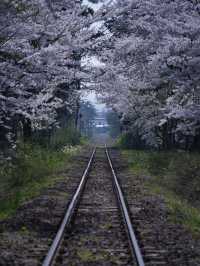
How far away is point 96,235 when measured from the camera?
1055 cm

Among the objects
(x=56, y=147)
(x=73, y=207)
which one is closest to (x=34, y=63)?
(x=73, y=207)

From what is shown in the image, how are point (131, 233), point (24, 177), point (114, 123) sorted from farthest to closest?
point (114, 123) < point (24, 177) < point (131, 233)

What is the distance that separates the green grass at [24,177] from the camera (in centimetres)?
1447

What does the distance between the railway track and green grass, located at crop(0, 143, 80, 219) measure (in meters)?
1.56

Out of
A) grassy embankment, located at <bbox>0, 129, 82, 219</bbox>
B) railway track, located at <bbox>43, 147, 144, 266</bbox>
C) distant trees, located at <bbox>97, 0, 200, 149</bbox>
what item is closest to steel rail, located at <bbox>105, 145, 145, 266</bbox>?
railway track, located at <bbox>43, 147, 144, 266</bbox>

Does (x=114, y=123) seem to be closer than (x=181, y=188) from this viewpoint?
No

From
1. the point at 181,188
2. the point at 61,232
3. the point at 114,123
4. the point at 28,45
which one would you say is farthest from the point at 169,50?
the point at 114,123

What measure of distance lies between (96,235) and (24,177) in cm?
859

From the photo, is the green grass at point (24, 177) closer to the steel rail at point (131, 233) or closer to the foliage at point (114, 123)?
the steel rail at point (131, 233)

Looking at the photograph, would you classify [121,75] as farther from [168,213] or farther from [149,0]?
[168,213]

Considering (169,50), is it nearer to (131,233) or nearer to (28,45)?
(28,45)

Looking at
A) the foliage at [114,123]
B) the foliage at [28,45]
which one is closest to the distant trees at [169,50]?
the foliage at [28,45]

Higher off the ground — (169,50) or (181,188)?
(169,50)

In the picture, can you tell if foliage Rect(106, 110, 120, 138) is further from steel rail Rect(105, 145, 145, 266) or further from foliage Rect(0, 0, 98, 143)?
foliage Rect(0, 0, 98, 143)
